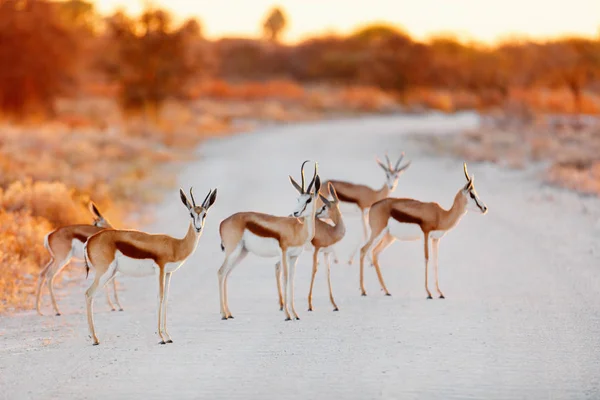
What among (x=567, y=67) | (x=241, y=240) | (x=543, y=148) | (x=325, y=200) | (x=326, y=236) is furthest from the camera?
(x=567, y=67)

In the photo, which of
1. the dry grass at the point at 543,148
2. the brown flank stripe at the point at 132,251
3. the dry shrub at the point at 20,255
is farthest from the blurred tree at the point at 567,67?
the brown flank stripe at the point at 132,251

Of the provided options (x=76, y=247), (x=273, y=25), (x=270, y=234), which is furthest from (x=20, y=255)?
(x=273, y=25)

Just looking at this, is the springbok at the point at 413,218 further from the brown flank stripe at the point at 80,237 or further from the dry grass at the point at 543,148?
the dry grass at the point at 543,148

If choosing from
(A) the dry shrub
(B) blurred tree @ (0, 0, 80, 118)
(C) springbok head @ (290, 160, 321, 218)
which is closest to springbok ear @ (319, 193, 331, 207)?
(C) springbok head @ (290, 160, 321, 218)

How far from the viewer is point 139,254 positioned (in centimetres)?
955

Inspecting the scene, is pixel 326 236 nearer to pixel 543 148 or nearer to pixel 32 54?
pixel 543 148

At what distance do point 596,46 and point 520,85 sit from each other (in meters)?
6.86

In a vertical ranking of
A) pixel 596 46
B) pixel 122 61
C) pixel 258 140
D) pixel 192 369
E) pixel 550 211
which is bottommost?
pixel 192 369

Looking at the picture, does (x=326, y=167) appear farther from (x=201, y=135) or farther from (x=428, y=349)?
(x=428, y=349)

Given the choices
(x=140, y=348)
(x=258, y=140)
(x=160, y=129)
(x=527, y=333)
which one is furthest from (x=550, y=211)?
(x=160, y=129)

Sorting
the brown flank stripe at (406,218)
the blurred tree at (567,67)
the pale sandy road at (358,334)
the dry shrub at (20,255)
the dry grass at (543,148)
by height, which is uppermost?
the blurred tree at (567,67)

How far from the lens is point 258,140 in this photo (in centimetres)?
3872

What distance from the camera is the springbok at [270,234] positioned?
1065cm

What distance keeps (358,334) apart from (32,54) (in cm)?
3492
